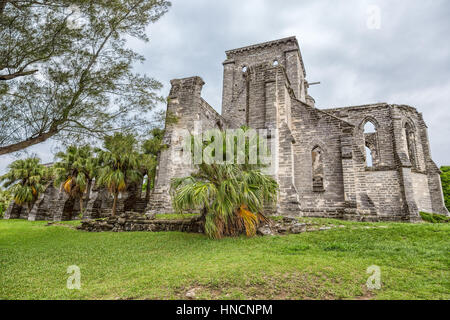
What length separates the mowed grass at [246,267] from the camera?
430 centimetres

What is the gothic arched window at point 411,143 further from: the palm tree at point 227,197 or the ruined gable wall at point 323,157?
the palm tree at point 227,197

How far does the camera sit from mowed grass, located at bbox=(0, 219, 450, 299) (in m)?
4.30

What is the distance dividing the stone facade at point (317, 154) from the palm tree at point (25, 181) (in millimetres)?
6864

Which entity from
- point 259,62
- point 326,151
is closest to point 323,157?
point 326,151

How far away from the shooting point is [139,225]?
38.1ft

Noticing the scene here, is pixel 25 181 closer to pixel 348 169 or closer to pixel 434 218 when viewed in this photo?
pixel 348 169

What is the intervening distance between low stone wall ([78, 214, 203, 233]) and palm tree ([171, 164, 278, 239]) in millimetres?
1331

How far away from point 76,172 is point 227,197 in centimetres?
1883

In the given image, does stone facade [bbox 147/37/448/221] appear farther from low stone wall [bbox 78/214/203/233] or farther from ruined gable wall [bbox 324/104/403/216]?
low stone wall [bbox 78/214/203/233]

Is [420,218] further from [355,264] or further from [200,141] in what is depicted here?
[200,141]

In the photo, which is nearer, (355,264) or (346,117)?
(355,264)
